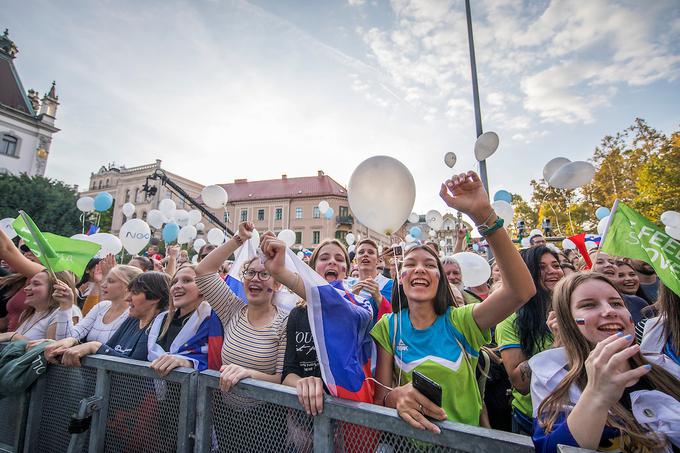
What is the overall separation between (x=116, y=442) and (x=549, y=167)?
8.81 meters

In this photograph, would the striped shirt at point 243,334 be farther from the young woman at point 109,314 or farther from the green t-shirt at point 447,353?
the young woman at point 109,314

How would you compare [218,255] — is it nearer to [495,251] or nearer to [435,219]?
[495,251]

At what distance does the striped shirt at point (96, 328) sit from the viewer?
9.70 feet

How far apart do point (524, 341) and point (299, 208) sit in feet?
133

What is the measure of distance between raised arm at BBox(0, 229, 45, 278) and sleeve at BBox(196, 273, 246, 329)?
2260 mm

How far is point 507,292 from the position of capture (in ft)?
5.41

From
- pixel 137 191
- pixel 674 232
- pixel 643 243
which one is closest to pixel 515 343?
pixel 643 243

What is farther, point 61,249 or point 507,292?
point 61,249

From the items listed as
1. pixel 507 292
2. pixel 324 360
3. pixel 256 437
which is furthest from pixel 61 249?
pixel 507 292

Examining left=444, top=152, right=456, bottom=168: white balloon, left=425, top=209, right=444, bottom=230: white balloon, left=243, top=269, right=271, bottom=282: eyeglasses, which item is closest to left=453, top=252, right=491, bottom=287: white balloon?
left=243, top=269, right=271, bottom=282: eyeglasses

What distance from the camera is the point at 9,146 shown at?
33.6m

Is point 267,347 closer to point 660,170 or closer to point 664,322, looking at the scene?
point 664,322

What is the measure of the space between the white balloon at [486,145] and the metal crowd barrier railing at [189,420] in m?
6.26

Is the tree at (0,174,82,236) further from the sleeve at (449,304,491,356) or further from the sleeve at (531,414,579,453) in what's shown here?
the sleeve at (531,414,579,453)
